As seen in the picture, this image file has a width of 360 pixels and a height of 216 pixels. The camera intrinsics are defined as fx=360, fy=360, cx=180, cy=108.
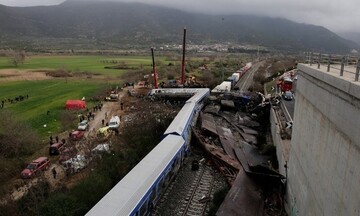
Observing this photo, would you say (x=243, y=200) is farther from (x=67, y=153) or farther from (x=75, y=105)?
(x=75, y=105)

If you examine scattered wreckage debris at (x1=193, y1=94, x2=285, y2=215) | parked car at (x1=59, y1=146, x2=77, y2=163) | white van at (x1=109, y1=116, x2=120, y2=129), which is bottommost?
parked car at (x1=59, y1=146, x2=77, y2=163)

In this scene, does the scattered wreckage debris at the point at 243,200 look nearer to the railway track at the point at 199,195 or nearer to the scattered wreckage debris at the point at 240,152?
the scattered wreckage debris at the point at 240,152

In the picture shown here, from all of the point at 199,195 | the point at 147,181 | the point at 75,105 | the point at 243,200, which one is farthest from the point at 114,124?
the point at 243,200

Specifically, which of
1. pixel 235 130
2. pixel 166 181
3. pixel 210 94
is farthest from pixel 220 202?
pixel 210 94

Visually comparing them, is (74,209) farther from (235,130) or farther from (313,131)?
(235,130)

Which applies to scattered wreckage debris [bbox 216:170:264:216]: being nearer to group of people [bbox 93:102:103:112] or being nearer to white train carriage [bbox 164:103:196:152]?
white train carriage [bbox 164:103:196:152]

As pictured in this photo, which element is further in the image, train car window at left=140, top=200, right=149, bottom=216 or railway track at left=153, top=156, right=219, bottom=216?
railway track at left=153, top=156, right=219, bottom=216

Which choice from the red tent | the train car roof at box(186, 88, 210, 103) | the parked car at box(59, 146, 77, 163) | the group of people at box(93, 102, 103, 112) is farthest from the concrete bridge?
the red tent
